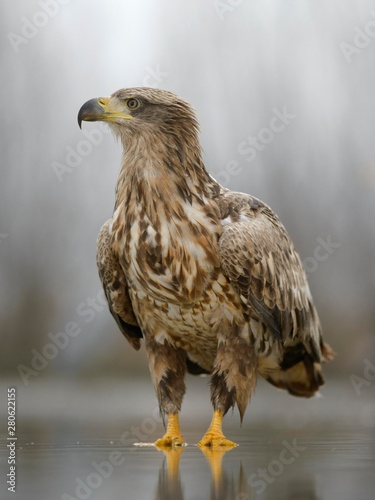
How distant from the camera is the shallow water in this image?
5656 mm

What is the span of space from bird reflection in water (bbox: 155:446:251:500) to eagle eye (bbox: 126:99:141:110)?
8.81 feet

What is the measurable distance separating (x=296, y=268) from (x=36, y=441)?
2.48m

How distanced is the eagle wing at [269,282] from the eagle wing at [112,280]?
2.96 feet

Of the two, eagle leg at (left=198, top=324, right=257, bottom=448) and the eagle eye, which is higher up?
the eagle eye

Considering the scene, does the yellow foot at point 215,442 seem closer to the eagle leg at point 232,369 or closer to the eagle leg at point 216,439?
the eagle leg at point 216,439

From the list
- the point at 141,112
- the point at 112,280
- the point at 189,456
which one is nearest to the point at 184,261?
the point at 112,280

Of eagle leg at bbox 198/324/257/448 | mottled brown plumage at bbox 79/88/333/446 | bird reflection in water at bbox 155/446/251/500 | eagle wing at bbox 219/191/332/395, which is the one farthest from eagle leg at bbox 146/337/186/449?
bird reflection in water at bbox 155/446/251/500

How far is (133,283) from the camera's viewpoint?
8633 millimetres

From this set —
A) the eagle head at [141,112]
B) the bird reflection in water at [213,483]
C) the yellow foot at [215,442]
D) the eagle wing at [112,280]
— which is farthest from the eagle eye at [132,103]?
the bird reflection in water at [213,483]

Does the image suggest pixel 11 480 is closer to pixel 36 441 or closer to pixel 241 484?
pixel 241 484

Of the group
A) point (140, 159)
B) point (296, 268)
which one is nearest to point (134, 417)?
point (296, 268)

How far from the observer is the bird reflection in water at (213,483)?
541 cm

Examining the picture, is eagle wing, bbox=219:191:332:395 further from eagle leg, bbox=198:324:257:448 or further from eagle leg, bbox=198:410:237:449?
eagle leg, bbox=198:410:237:449

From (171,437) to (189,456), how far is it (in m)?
1.04
